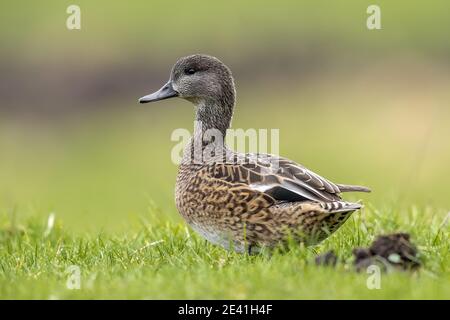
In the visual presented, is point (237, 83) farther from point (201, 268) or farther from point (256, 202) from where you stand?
point (201, 268)

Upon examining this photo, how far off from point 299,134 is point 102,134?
4.16m

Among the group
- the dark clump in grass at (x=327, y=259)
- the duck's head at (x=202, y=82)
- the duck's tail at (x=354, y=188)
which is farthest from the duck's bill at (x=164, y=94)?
the dark clump in grass at (x=327, y=259)

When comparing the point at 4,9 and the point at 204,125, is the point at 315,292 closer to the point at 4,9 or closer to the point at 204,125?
the point at 204,125

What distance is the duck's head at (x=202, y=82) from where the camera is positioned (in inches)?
320

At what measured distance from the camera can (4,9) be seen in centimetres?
2261

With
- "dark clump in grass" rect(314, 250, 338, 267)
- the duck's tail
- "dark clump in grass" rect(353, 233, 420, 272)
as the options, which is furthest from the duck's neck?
"dark clump in grass" rect(353, 233, 420, 272)

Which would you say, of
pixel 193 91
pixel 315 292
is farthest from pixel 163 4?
pixel 315 292

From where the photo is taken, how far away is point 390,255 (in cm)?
598

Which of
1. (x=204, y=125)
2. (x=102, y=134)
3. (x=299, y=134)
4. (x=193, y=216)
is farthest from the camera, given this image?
(x=102, y=134)

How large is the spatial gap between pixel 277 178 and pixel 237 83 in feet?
42.2

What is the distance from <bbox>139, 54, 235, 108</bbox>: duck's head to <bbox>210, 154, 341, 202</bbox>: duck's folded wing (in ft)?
3.10

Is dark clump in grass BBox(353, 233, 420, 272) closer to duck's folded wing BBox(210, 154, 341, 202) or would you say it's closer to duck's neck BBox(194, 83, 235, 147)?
duck's folded wing BBox(210, 154, 341, 202)

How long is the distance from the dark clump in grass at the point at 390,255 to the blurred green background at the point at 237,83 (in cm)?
1123

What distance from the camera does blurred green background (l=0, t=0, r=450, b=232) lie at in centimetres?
1823
